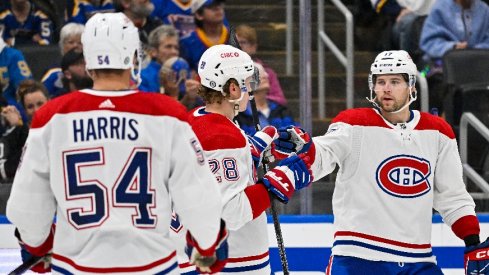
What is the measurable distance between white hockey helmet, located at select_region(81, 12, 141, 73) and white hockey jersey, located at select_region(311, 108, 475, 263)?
1149 millimetres

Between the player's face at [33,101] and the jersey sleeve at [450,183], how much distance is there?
2272 millimetres

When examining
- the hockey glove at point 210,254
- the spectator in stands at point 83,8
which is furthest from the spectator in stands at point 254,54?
the hockey glove at point 210,254

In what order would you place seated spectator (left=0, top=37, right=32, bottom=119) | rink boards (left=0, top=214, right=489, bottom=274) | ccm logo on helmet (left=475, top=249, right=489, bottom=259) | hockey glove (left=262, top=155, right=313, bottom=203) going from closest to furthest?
1. hockey glove (left=262, top=155, right=313, bottom=203)
2. ccm logo on helmet (left=475, top=249, right=489, bottom=259)
3. rink boards (left=0, top=214, right=489, bottom=274)
4. seated spectator (left=0, top=37, right=32, bottom=119)

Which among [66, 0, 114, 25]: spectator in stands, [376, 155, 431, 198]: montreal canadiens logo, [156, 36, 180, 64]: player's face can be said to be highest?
[66, 0, 114, 25]: spectator in stands

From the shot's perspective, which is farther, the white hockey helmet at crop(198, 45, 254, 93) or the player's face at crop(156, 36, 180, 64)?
the player's face at crop(156, 36, 180, 64)

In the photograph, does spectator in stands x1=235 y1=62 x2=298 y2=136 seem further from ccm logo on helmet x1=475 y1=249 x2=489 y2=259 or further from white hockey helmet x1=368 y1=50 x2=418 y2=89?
ccm logo on helmet x1=475 y1=249 x2=489 y2=259

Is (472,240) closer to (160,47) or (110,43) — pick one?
(110,43)

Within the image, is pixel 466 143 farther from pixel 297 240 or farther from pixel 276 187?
pixel 276 187

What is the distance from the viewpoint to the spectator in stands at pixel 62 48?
559 centimetres

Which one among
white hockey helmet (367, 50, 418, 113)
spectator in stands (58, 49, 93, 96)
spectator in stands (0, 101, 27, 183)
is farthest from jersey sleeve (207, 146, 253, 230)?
spectator in stands (58, 49, 93, 96)

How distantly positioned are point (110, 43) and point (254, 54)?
8.44ft

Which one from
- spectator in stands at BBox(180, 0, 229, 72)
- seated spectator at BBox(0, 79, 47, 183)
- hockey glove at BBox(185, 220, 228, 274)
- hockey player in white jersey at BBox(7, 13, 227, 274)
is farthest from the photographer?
spectator in stands at BBox(180, 0, 229, 72)

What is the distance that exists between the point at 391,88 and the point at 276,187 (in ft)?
2.37

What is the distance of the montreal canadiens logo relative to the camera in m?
3.91
